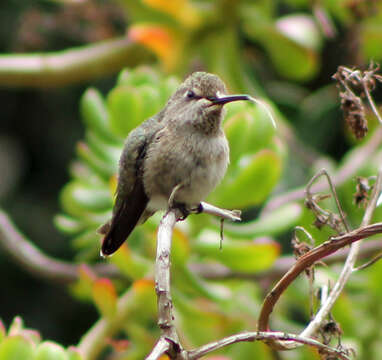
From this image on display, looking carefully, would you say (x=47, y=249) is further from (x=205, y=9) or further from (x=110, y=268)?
(x=205, y=9)

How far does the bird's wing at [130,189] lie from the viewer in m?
1.75

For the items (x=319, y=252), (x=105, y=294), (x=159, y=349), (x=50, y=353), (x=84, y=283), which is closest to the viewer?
(x=159, y=349)

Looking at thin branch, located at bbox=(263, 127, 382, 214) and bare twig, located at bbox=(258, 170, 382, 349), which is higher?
thin branch, located at bbox=(263, 127, 382, 214)

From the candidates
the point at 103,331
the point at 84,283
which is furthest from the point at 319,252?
the point at 84,283

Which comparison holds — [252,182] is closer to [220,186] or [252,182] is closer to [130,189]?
[220,186]

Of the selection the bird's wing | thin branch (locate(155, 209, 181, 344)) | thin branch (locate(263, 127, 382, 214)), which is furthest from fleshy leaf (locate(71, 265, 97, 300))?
thin branch (locate(155, 209, 181, 344))

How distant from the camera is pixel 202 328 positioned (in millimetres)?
2412

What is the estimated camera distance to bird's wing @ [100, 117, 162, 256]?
175 centimetres

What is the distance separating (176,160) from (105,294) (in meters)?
0.49

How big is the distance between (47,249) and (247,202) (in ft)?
4.53

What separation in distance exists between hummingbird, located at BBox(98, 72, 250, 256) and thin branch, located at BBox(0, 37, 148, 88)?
3.23 feet

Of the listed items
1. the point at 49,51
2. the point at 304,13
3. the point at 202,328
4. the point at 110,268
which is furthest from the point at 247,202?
the point at 49,51

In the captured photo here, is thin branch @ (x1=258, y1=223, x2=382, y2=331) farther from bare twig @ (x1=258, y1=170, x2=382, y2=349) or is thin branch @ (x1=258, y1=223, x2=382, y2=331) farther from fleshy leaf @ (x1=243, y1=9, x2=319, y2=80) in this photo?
fleshy leaf @ (x1=243, y1=9, x2=319, y2=80)

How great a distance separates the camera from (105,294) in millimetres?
2072
